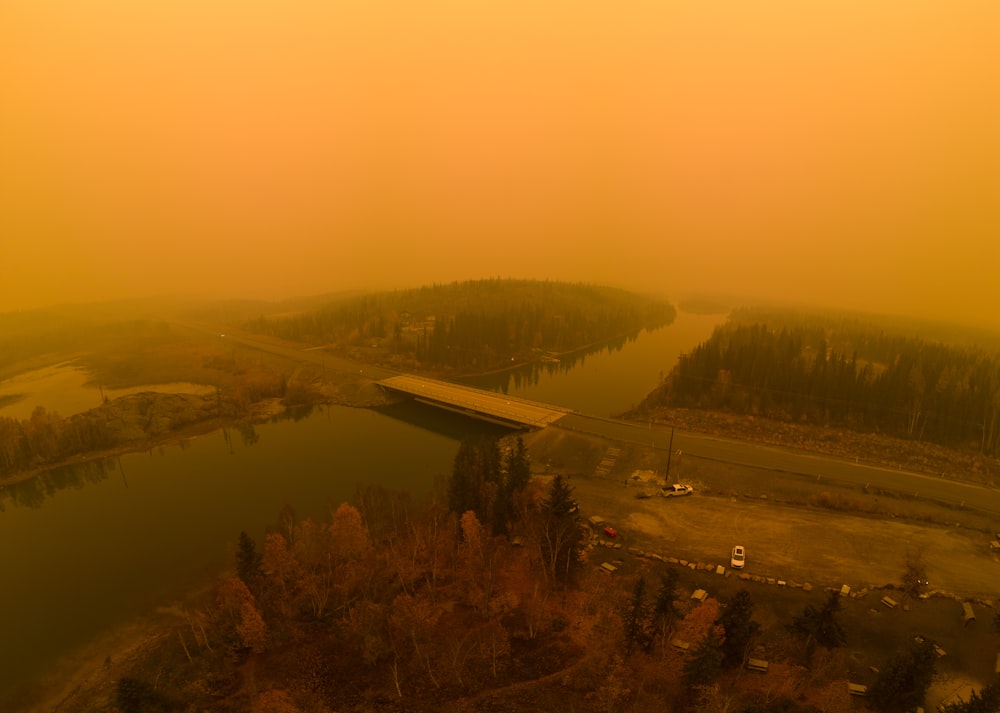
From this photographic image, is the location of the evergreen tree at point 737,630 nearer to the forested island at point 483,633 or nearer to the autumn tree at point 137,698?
the forested island at point 483,633

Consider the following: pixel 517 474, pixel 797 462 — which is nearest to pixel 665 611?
pixel 517 474

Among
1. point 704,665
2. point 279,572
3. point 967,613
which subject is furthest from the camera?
point 279,572

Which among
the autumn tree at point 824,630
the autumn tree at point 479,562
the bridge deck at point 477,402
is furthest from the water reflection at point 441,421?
the autumn tree at point 824,630

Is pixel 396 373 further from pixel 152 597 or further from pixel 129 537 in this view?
→ pixel 152 597

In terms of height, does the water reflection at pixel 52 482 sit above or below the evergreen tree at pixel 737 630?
below

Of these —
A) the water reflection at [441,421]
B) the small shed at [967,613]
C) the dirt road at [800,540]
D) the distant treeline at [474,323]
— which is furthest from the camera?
the distant treeline at [474,323]

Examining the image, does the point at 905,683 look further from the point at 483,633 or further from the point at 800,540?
the point at 483,633
